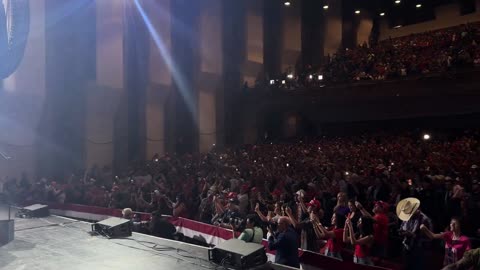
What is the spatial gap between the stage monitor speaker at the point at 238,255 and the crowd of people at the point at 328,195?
9.0 inches

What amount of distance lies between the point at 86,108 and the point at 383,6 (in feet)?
65.0

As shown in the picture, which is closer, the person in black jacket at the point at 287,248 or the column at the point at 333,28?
the person in black jacket at the point at 287,248

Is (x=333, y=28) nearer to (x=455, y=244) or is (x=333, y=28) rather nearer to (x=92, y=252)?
(x=455, y=244)

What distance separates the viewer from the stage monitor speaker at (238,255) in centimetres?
469

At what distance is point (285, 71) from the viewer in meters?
24.4

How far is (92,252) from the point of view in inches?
224

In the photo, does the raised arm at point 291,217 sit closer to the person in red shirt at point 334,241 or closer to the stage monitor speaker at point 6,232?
the person in red shirt at point 334,241

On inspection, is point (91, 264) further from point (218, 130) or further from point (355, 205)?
point (218, 130)

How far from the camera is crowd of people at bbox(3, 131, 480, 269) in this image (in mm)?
5270

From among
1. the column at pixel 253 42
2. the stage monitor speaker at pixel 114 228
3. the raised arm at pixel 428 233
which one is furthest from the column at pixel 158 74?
the raised arm at pixel 428 233

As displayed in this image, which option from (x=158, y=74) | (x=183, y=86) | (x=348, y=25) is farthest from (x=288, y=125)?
(x=348, y=25)

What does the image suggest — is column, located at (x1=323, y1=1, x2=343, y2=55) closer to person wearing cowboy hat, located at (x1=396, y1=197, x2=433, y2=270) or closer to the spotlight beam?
the spotlight beam

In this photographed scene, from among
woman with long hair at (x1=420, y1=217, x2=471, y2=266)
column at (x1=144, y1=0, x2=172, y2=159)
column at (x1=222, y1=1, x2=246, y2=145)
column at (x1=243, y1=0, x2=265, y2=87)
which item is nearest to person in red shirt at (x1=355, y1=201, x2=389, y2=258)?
woman with long hair at (x1=420, y1=217, x2=471, y2=266)

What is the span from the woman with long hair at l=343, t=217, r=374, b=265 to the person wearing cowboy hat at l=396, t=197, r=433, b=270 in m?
0.43
